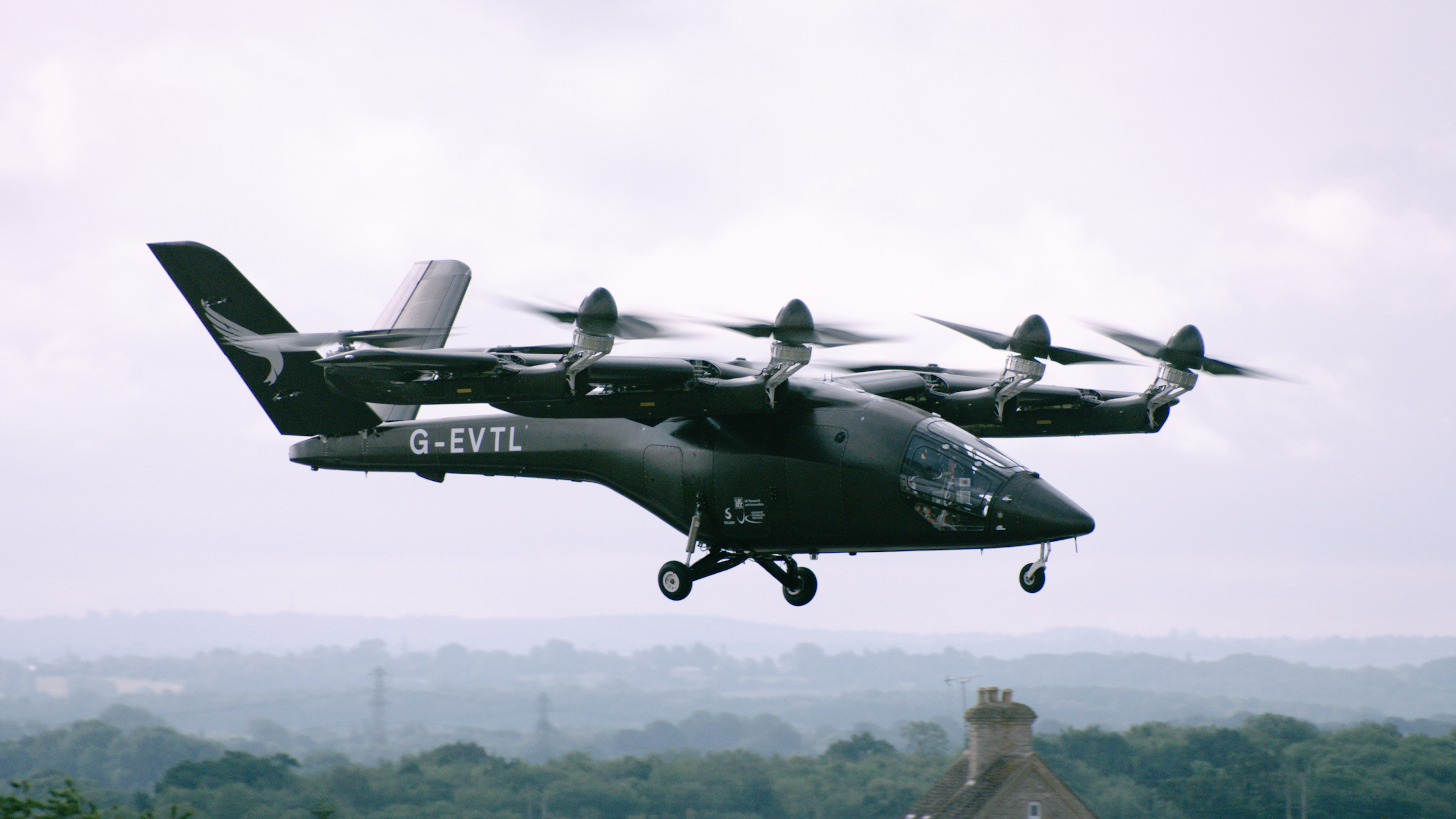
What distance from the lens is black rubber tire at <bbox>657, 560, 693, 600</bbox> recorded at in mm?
30172

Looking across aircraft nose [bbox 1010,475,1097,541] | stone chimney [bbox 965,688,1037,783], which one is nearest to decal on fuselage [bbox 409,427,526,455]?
aircraft nose [bbox 1010,475,1097,541]

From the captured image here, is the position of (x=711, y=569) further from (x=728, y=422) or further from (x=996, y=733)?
(x=996, y=733)

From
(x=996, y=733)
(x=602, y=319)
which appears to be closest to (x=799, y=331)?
(x=602, y=319)

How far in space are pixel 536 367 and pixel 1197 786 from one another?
12845 cm

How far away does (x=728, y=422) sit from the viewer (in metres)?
29.7

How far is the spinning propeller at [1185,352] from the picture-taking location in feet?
93.2

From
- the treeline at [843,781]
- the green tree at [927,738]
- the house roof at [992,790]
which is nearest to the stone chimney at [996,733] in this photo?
the house roof at [992,790]

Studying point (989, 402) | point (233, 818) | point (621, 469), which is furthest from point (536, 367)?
point (233, 818)

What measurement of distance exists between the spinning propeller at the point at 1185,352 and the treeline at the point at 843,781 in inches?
4520

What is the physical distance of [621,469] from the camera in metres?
31.8

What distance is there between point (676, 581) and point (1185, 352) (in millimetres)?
12587

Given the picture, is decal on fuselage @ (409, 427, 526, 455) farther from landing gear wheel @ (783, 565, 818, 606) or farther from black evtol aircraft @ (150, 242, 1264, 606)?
landing gear wheel @ (783, 565, 818, 606)

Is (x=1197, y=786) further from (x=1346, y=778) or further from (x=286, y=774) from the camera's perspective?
(x=286, y=774)

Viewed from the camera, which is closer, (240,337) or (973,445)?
(973,445)
